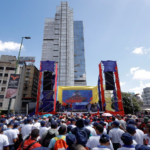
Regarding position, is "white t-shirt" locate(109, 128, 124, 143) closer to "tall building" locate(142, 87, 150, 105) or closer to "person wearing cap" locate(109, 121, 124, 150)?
"person wearing cap" locate(109, 121, 124, 150)

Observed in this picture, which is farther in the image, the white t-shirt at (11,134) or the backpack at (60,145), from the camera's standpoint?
the white t-shirt at (11,134)

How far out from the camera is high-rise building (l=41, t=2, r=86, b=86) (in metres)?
45.3

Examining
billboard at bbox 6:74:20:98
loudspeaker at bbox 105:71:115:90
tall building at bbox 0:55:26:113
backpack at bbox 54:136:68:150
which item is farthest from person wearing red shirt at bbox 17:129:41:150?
tall building at bbox 0:55:26:113

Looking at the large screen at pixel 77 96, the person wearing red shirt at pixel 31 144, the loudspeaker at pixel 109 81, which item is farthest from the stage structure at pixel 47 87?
the person wearing red shirt at pixel 31 144

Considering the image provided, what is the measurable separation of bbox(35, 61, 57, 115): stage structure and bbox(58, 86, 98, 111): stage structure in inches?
210

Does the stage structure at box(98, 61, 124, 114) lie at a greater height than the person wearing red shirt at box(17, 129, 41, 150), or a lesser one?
greater

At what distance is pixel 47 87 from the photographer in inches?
729

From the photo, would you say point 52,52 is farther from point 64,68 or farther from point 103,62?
point 103,62

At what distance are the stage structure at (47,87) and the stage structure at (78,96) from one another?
5335mm

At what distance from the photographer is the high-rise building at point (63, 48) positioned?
4534cm

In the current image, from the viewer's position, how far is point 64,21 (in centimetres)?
5075

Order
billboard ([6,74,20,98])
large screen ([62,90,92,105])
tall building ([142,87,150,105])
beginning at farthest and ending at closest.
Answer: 1. tall building ([142,87,150,105])
2. large screen ([62,90,92,105])
3. billboard ([6,74,20,98])

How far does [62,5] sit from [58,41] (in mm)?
19455

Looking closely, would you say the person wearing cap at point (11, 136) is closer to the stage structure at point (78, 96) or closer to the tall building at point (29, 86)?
the stage structure at point (78, 96)
